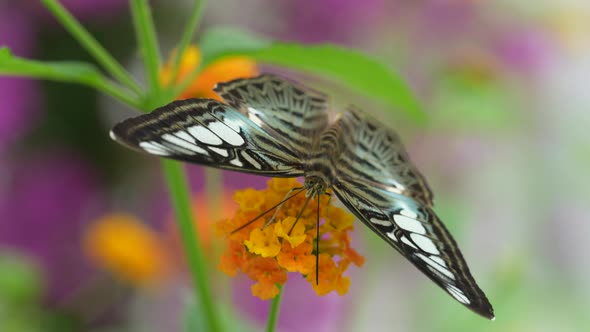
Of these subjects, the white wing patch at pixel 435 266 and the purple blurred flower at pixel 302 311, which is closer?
the white wing patch at pixel 435 266

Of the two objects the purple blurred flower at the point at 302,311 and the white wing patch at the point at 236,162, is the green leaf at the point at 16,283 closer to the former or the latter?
the purple blurred flower at the point at 302,311

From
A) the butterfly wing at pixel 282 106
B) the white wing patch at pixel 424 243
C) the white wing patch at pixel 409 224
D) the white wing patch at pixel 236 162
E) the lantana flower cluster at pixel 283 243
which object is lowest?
the lantana flower cluster at pixel 283 243

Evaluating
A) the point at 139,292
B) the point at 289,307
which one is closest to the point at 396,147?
the point at 289,307

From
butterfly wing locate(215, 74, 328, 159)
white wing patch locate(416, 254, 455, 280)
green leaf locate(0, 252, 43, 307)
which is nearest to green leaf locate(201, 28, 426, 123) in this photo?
butterfly wing locate(215, 74, 328, 159)

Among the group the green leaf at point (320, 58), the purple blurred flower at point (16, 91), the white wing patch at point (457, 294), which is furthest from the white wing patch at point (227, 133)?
the purple blurred flower at point (16, 91)

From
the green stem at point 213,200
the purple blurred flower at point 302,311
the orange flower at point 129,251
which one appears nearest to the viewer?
the green stem at point 213,200

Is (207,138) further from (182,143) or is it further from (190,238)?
(190,238)
